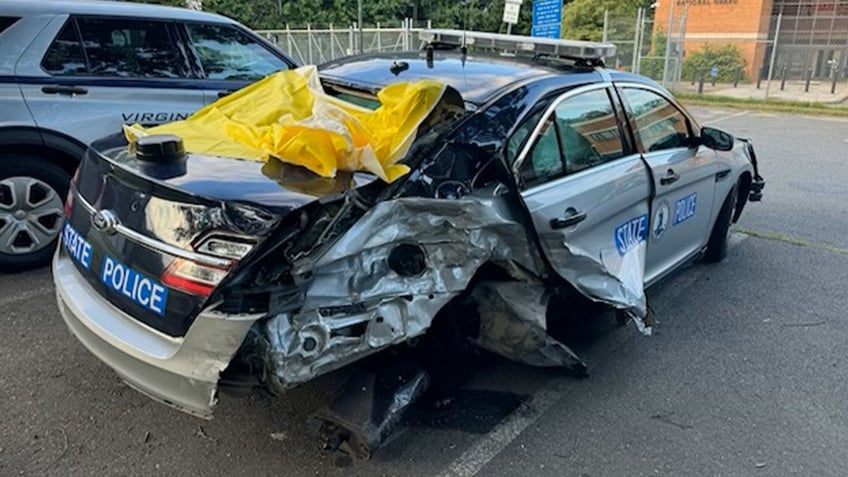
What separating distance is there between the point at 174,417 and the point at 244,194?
1265 millimetres

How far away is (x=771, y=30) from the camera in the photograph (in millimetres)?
28516

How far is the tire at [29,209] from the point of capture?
14.0ft

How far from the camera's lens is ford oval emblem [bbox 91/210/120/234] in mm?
2430

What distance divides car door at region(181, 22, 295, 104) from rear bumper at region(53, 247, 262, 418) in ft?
9.72

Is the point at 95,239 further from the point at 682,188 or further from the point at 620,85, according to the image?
the point at 682,188

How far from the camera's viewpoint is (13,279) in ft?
14.0

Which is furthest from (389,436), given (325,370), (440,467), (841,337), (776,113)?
(776,113)

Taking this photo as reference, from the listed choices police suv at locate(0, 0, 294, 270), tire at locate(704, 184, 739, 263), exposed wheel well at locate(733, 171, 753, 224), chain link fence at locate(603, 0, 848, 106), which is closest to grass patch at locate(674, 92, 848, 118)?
chain link fence at locate(603, 0, 848, 106)

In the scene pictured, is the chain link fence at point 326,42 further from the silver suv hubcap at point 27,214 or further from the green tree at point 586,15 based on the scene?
the silver suv hubcap at point 27,214

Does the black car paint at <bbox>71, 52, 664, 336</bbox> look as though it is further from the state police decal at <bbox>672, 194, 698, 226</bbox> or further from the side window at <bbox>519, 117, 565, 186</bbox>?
the state police decal at <bbox>672, 194, 698, 226</bbox>

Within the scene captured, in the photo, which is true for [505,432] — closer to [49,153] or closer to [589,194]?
[589,194]

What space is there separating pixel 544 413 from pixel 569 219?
936mm

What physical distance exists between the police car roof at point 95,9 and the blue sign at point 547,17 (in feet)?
34.9

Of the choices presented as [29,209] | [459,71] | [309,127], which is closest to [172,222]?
[309,127]
